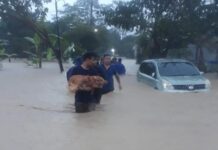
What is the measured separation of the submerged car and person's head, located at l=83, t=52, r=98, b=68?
5743 millimetres

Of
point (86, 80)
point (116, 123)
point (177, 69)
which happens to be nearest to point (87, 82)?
point (86, 80)

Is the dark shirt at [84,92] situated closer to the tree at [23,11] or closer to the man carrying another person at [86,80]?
the man carrying another person at [86,80]

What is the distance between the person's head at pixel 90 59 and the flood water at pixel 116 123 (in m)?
1.14

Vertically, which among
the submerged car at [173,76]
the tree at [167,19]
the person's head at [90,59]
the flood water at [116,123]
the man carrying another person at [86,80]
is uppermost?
the tree at [167,19]

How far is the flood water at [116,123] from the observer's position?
7.80m

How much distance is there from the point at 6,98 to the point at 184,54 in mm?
24701

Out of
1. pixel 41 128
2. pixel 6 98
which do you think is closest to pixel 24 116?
pixel 41 128

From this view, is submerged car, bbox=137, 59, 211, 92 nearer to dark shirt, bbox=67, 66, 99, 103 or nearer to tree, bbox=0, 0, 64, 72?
dark shirt, bbox=67, 66, 99, 103

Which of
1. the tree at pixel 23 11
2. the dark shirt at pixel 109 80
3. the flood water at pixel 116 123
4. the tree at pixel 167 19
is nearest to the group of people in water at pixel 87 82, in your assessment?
the flood water at pixel 116 123

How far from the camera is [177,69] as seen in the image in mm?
16812

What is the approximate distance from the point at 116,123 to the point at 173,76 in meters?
6.62

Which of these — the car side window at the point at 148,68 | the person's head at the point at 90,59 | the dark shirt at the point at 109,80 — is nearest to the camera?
the person's head at the point at 90,59

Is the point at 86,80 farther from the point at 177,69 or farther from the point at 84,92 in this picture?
the point at 177,69

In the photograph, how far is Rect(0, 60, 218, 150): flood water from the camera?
7.80 metres
